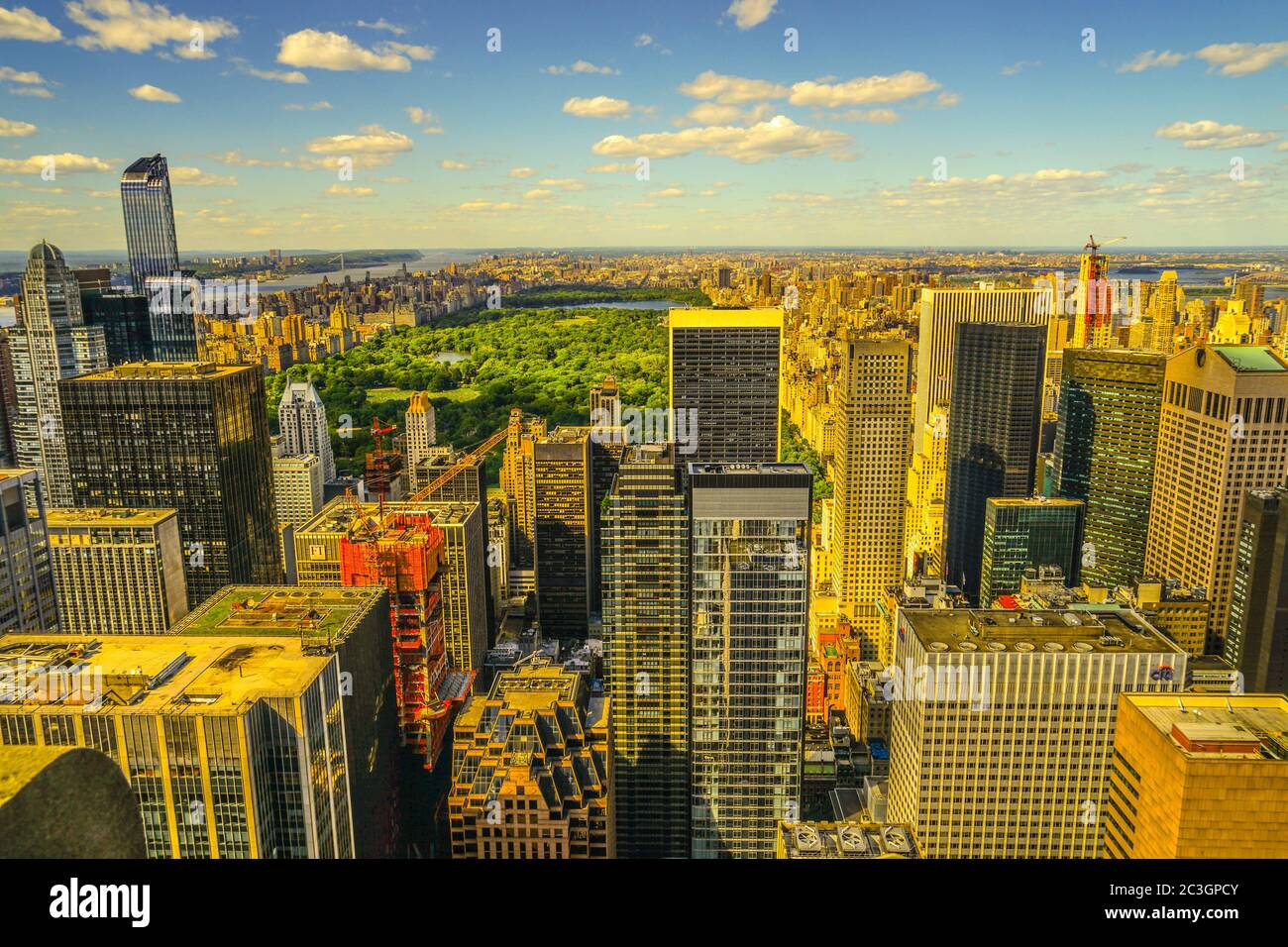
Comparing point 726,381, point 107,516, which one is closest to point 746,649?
point 726,381

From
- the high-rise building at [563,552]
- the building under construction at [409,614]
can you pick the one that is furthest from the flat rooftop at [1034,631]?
the high-rise building at [563,552]

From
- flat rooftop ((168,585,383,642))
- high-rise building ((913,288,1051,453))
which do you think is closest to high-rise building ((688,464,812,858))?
flat rooftop ((168,585,383,642))

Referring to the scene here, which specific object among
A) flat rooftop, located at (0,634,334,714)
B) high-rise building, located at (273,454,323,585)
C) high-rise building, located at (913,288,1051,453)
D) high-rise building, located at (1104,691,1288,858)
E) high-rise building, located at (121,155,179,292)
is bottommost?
high-rise building, located at (273,454,323,585)

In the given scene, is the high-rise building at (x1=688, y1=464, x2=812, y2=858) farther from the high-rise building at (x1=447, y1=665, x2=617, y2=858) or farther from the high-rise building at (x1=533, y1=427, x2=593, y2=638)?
the high-rise building at (x1=533, y1=427, x2=593, y2=638)

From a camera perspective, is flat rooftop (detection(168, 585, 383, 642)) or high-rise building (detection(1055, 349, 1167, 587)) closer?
flat rooftop (detection(168, 585, 383, 642))

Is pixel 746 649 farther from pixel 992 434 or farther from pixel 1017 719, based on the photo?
pixel 992 434

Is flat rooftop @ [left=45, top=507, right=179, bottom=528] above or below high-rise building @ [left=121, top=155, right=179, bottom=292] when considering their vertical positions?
below
